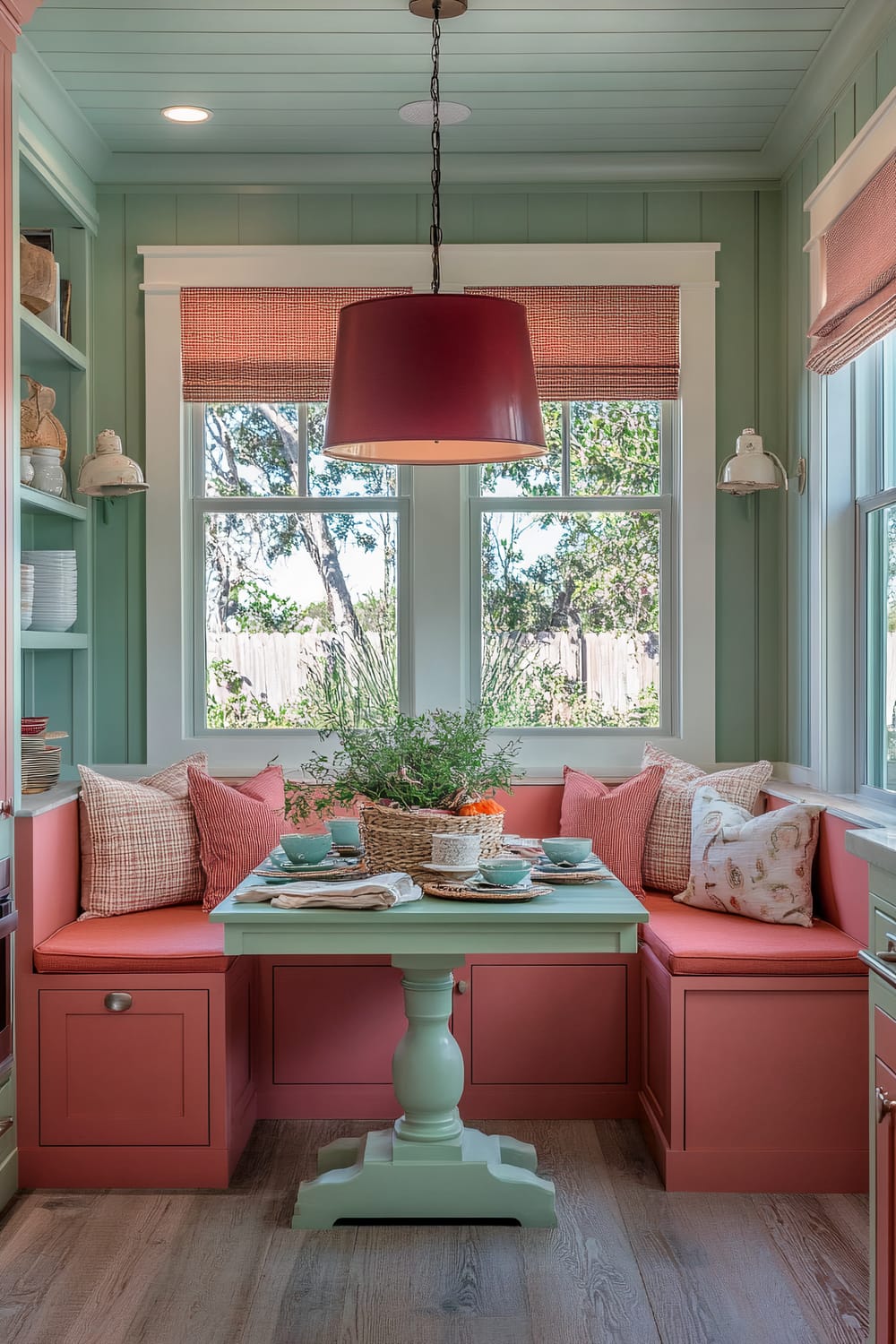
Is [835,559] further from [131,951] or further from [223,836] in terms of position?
[131,951]

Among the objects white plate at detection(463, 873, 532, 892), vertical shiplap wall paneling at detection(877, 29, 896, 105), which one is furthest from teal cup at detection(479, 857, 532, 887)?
vertical shiplap wall paneling at detection(877, 29, 896, 105)

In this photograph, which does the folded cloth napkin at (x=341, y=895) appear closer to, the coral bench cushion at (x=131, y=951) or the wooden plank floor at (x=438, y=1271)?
the coral bench cushion at (x=131, y=951)

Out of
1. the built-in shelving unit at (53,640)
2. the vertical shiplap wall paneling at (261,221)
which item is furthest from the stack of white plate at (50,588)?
the vertical shiplap wall paneling at (261,221)

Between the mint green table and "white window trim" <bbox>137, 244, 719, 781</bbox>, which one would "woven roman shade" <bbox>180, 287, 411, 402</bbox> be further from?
the mint green table

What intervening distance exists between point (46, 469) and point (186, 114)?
1.17m

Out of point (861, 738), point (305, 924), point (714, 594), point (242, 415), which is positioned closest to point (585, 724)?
point (714, 594)

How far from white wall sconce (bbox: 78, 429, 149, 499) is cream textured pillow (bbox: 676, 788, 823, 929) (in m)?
2.05

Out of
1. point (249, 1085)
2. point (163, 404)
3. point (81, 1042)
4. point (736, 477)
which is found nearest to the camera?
point (81, 1042)

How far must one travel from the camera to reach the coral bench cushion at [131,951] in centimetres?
306

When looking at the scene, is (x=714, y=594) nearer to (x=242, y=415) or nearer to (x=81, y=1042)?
(x=242, y=415)

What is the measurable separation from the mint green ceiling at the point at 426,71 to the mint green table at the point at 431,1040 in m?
2.24

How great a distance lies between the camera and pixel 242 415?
4.14 m

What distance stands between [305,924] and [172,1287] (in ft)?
2.69

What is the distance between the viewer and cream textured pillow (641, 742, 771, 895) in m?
3.64
